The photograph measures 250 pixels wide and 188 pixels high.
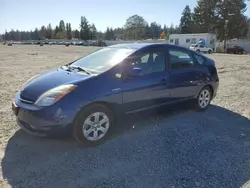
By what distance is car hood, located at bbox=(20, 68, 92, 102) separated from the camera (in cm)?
370

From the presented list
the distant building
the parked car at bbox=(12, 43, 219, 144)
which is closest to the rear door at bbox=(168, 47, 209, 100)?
the parked car at bbox=(12, 43, 219, 144)

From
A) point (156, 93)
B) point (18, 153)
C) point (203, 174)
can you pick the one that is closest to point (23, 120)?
point (18, 153)

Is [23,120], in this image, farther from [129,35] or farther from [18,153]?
[129,35]

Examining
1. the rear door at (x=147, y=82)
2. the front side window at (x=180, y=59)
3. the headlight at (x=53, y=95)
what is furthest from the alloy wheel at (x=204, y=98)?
the headlight at (x=53, y=95)

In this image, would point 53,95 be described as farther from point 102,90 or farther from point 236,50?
point 236,50

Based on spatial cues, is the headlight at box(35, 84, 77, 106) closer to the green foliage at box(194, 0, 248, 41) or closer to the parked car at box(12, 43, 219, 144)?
the parked car at box(12, 43, 219, 144)

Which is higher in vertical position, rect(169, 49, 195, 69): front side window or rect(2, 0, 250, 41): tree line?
rect(2, 0, 250, 41): tree line

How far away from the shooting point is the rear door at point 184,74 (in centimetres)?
495

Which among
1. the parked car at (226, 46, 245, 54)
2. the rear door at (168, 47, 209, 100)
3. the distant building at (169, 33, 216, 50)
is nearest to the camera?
the rear door at (168, 47, 209, 100)

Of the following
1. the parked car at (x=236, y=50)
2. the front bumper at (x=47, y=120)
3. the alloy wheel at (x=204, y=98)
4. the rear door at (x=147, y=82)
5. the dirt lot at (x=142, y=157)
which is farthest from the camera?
the parked car at (x=236, y=50)

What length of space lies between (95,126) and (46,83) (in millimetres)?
1014

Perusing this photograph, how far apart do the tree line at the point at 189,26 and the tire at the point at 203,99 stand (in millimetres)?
48287

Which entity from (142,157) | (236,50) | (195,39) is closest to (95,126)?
(142,157)

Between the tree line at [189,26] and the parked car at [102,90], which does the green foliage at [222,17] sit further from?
the parked car at [102,90]
